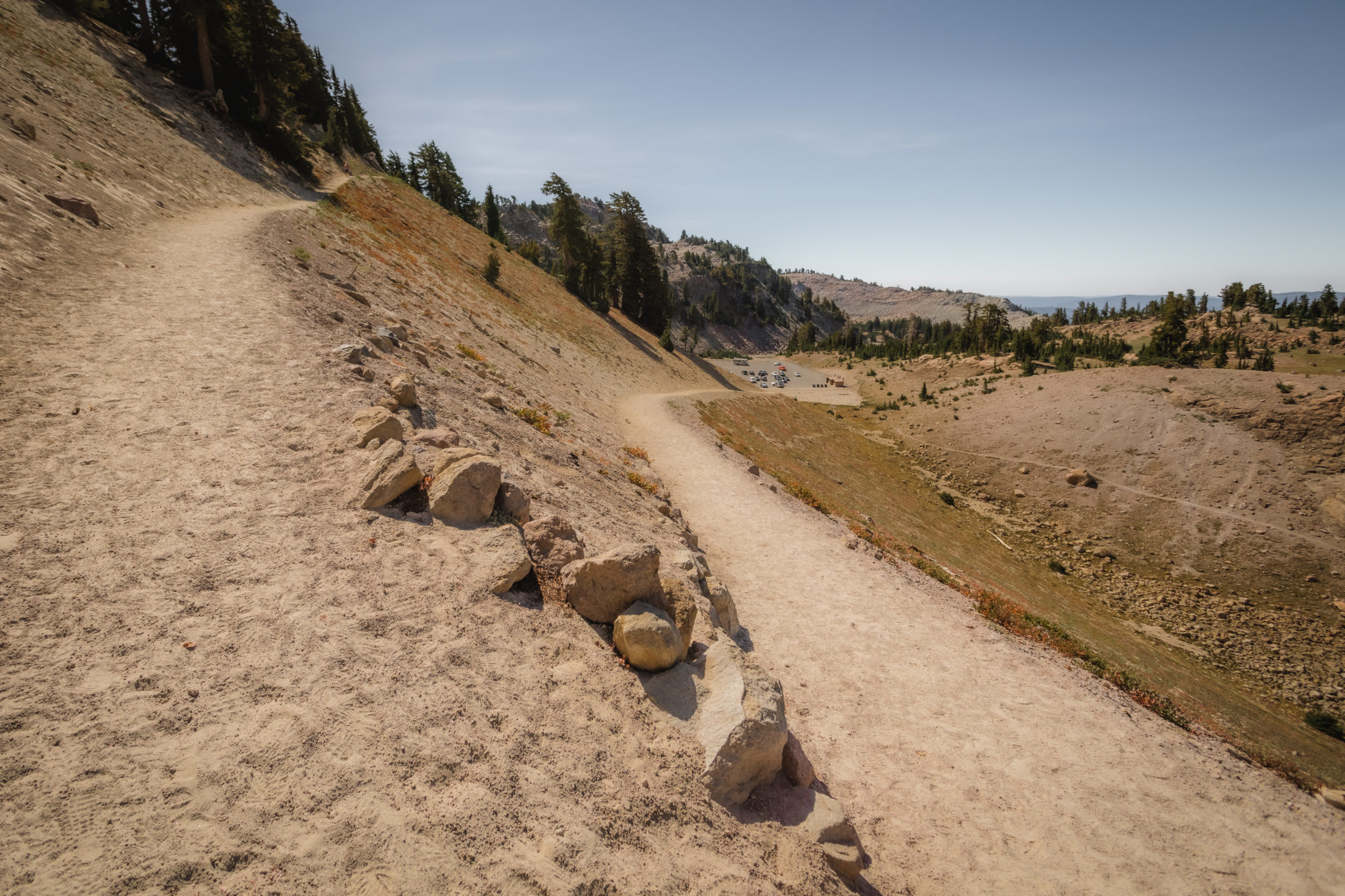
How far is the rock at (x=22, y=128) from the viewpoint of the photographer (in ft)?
60.8

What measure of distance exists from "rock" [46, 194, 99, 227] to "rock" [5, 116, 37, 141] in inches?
202

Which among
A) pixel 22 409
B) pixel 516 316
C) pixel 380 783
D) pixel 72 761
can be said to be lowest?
pixel 380 783

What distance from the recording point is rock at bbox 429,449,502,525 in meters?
9.07

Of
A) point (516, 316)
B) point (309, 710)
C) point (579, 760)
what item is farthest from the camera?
point (516, 316)

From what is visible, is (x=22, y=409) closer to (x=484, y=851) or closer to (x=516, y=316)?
(x=484, y=851)

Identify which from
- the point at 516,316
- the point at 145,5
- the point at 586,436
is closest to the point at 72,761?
the point at 586,436

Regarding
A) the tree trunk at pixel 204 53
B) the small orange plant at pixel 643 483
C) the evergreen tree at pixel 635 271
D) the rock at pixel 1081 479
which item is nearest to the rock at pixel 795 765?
the small orange plant at pixel 643 483

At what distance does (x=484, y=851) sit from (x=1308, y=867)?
1626 cm

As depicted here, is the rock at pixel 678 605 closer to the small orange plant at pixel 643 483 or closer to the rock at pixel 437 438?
the rock at pixel 437 438

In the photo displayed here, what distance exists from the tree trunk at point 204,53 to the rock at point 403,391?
46.5m

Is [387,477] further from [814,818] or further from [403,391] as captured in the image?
[814,818]

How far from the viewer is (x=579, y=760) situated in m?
6.35

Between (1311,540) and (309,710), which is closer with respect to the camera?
(309,710)

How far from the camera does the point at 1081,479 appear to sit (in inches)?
1598
